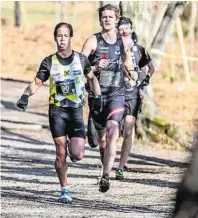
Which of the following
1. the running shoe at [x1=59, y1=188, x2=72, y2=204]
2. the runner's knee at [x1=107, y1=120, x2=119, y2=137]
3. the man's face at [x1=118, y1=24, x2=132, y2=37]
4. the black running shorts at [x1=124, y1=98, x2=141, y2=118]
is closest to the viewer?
the running shoe at [x1=59, y1=188, x2=72, y2=204]

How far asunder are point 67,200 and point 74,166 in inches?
152

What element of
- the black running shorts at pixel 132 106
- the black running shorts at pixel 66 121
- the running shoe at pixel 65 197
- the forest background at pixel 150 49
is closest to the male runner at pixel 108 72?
the running shoe at pixel 65 197

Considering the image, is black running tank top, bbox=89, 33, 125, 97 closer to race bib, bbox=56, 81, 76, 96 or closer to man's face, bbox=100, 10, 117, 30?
man's face, bbox=100, 10, 117, 30

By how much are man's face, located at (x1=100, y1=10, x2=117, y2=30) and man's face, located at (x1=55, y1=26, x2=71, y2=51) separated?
0.73 meters

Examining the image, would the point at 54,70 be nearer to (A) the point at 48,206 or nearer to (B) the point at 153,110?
(A) the point at 48,206

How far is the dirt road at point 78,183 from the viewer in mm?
8859

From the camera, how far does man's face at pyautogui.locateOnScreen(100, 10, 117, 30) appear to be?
381 inches

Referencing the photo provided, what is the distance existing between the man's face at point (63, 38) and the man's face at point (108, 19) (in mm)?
726

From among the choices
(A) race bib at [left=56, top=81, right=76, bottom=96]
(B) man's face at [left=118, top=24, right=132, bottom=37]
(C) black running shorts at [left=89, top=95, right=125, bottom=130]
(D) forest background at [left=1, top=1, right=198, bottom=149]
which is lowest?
(D) forest background at [left=1, top=1, right=198, bottom=149]

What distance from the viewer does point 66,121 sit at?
909 centimetres

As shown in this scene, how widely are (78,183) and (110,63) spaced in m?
2.01

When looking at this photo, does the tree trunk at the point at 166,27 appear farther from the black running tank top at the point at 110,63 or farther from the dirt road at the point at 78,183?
the black running tank top at the point at 110,63

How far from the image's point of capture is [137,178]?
37.7 feet

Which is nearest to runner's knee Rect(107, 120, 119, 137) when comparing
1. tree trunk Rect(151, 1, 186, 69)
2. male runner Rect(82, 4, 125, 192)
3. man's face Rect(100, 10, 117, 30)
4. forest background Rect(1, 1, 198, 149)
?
male runner Rect(82, 4, 125, 192)
